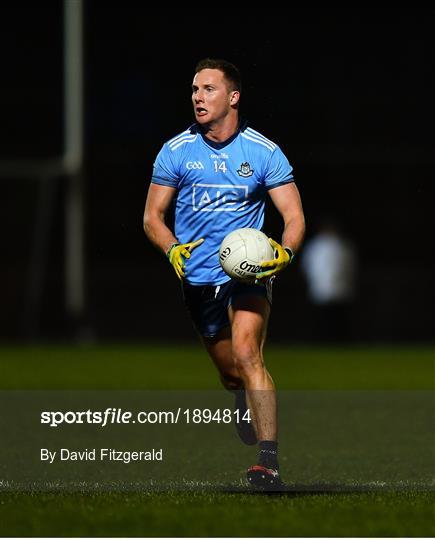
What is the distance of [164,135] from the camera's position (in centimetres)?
2348

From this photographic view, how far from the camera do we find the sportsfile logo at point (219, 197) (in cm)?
782

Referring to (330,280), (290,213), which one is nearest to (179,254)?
(290,213)

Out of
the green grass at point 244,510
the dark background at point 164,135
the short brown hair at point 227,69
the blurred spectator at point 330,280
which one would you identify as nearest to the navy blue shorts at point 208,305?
the green grass at point 244,510

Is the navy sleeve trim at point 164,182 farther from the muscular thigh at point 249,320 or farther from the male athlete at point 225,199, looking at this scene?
the muscular thigh at point 249,320

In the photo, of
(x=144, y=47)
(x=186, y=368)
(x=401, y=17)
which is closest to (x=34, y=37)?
(x=144, y=47)

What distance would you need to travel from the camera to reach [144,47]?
24500 mm

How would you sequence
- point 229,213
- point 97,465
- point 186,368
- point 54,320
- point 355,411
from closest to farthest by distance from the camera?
point 229,213
point 97,465
point 355,411
point 186,368
point 54,320

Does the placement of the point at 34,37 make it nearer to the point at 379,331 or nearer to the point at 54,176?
the point at 54,176

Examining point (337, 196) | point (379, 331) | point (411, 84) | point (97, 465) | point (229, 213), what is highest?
point (229, 213)

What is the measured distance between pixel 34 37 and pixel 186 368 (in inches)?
362

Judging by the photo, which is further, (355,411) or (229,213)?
(355,411)

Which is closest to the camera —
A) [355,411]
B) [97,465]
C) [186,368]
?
[97,465]

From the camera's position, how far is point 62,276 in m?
23.6

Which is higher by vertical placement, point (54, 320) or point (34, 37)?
point (34, 37)
